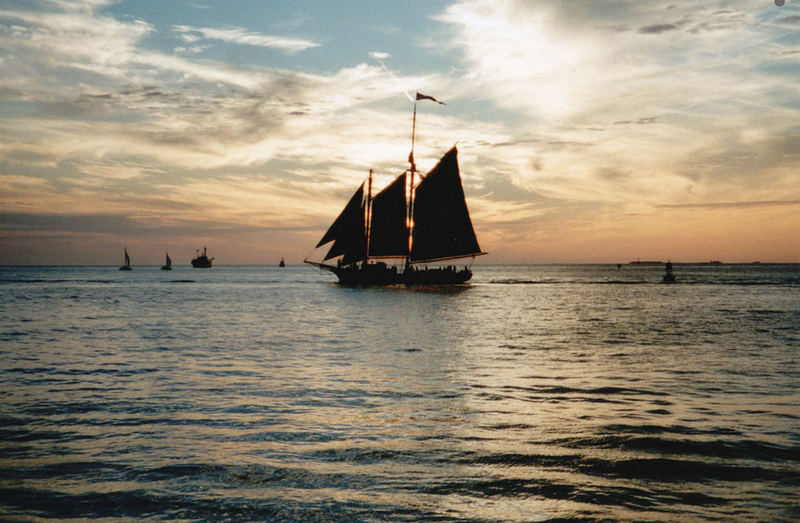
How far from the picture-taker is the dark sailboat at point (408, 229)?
88.8 meters

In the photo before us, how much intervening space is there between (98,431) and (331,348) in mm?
14803

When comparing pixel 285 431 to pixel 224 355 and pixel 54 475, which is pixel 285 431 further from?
pixel 224 355

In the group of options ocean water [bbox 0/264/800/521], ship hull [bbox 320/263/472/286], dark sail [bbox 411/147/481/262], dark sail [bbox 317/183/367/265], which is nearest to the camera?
ocean water [bbox 0/264/800/521]

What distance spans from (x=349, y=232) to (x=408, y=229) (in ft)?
32.6

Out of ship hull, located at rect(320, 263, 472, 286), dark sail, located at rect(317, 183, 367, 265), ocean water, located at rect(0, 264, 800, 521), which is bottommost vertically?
ocean water, located at rect(0, 264, 800, 521)

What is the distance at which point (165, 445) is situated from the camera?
10.7 m

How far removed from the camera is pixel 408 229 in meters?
98.8

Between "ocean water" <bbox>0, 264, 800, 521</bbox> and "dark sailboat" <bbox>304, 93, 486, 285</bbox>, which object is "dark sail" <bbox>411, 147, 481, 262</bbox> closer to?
"dark sailboat" <bbox>304, 93, 486, 285</bbox>

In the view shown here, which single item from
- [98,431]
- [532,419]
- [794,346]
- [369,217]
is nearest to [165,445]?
[98,431]

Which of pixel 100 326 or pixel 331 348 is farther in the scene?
pixel 100 326

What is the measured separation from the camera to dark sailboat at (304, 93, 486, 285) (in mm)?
88812

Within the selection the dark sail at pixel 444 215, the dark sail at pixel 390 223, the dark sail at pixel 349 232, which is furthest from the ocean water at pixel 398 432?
the dark sail at pixel 390 223

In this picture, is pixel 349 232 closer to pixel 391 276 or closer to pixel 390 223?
pixel 390 223

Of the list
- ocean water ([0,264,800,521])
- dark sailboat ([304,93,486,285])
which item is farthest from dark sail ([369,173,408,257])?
ocean water ([0,264,800,521])
